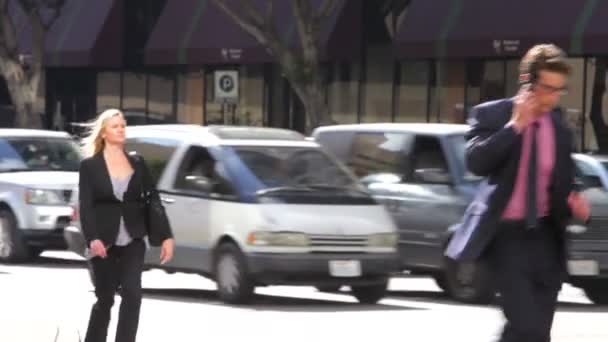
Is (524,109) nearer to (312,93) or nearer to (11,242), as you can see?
(11,242)

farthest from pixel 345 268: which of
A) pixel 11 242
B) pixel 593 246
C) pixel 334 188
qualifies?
pixel 11 242

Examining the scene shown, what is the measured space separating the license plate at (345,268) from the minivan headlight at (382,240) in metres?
0.30

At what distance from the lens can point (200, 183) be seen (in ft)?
53.8

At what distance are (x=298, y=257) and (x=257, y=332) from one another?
7.21 ft

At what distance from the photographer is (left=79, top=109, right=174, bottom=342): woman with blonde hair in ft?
31.7

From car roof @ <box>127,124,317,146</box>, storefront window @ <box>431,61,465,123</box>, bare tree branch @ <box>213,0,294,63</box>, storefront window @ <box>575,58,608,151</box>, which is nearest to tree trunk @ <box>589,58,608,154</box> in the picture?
storefront window @ <box>575,58,608,151</box>

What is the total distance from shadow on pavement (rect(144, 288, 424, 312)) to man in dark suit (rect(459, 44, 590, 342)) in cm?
851

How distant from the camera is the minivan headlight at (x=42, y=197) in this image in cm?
2106

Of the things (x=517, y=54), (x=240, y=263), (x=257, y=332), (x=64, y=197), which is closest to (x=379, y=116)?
(x=517, y=54)

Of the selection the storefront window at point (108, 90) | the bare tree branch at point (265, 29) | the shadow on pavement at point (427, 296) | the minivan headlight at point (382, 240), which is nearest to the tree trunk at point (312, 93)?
the bare tree branch at point (265, 29)

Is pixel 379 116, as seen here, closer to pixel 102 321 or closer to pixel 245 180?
pixel 245 180

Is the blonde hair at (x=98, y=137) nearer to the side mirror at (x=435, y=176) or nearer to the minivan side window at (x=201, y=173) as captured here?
the minivan side window at (x=201, y=173)

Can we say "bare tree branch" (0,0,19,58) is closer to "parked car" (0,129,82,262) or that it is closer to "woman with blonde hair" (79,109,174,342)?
"parked car" (0,129,82,262)

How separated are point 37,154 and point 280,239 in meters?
7.85
